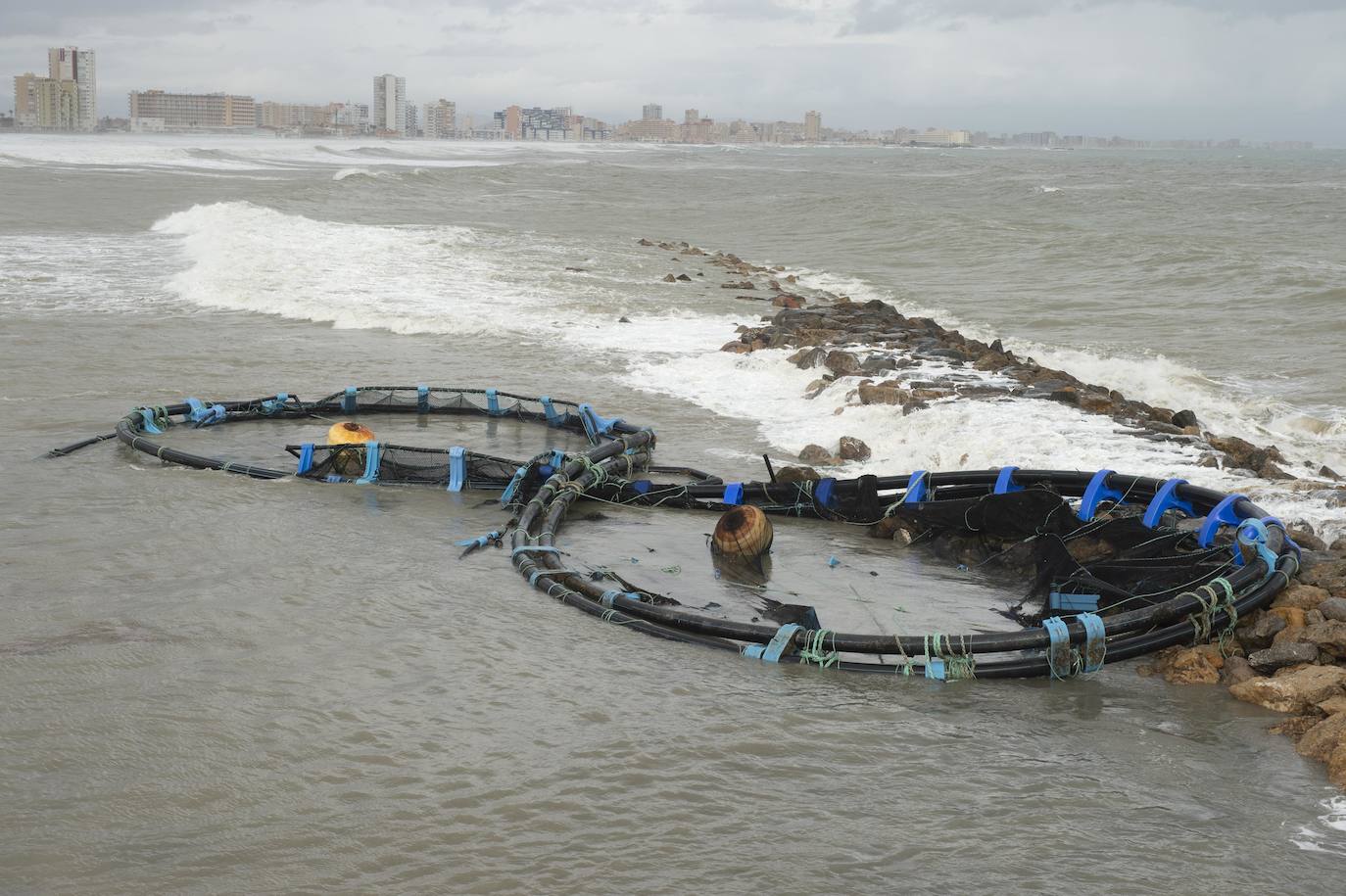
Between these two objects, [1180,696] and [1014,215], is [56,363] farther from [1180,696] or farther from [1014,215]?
[1014,215]

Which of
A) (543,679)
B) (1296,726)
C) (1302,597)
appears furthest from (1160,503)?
(543,679)

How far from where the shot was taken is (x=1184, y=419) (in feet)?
40.4

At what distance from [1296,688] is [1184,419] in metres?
6.96

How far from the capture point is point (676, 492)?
9.55 meters

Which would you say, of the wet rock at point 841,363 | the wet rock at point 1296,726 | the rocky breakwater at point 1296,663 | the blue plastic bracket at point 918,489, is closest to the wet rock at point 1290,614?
the rocky breakwater at point 1296,663

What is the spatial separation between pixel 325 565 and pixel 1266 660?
5664 mm

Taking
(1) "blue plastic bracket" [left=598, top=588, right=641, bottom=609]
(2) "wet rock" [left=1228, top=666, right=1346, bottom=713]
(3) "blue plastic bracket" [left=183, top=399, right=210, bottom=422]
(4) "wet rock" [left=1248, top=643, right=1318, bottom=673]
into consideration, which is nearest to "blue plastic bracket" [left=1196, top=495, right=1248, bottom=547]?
(4) "wet rock" [left=1248, top=643, right=1318, bottom=673]

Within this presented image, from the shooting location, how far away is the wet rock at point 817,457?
11.1m

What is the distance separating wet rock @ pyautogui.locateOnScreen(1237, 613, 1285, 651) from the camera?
6.53 metres

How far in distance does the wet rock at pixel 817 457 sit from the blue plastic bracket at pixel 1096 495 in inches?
120

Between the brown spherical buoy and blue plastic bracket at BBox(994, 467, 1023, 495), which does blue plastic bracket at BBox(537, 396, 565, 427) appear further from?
blue plastic bracket at BBox(994, 467, 1023, 495)

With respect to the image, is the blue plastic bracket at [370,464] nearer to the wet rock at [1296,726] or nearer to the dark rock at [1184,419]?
the wet rock at [1296,726]

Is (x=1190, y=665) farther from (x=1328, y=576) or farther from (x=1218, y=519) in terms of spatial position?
(x=1218, y=519)

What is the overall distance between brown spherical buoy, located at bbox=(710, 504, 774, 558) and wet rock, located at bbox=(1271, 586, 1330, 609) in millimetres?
3153
